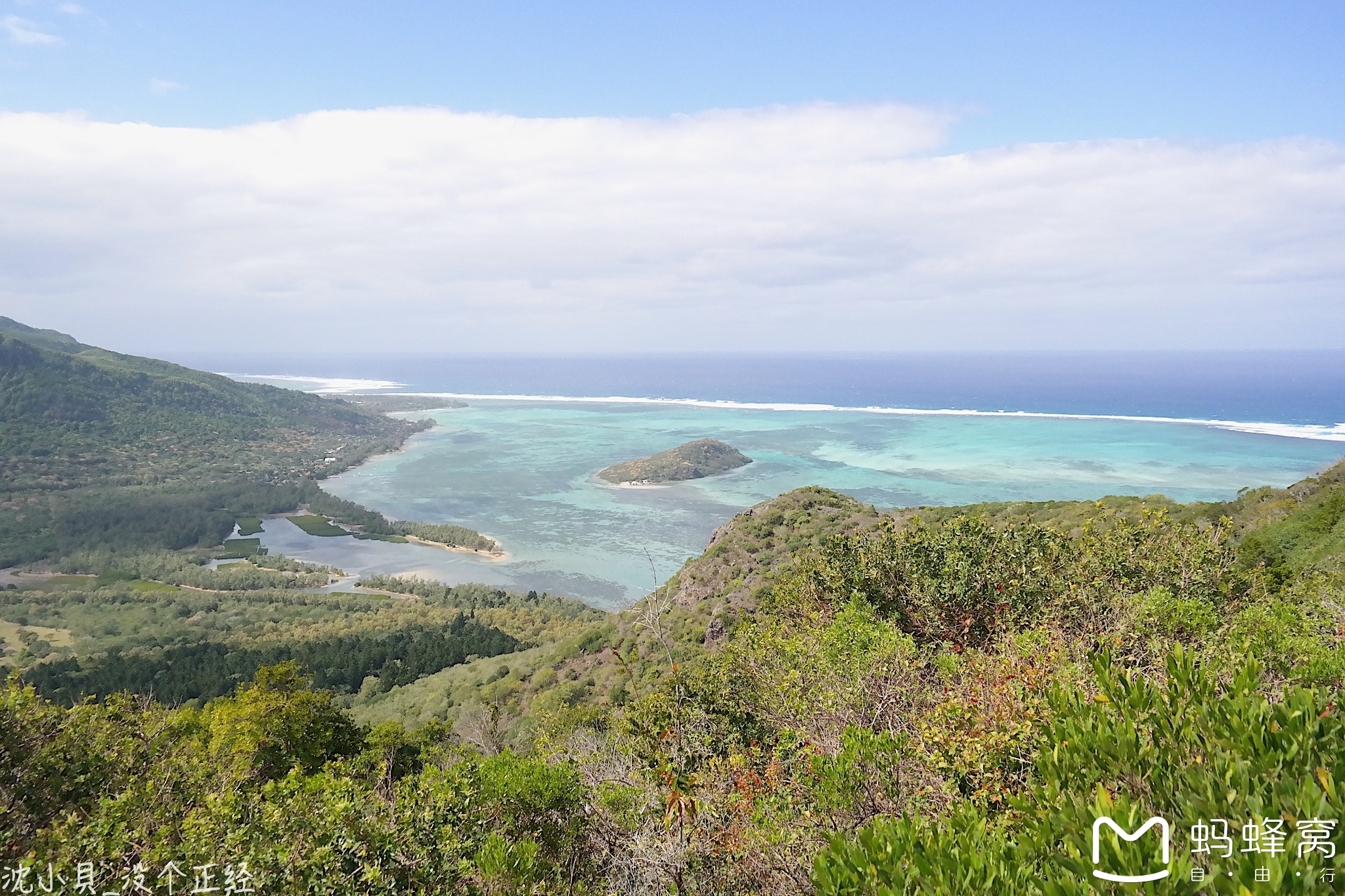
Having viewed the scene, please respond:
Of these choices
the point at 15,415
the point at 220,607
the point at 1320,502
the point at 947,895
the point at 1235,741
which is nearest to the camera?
the point at 947,895

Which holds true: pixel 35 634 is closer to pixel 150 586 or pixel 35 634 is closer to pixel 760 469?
pixel 150 586

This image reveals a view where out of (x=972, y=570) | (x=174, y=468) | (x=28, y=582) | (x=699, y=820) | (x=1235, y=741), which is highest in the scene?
(x=1235, y=741)

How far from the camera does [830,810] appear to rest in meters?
7.26

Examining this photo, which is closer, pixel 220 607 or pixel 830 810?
pixel 830 810

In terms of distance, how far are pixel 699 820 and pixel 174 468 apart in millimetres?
140817

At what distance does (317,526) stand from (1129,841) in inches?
4078

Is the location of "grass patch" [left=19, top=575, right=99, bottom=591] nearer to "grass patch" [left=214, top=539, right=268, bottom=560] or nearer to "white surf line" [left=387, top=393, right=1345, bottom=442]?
"grass patch" [left=214, top=539, right=268, bottom=560]

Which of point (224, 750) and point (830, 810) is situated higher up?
point (830, 810)

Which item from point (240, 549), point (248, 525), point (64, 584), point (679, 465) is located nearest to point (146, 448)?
point (248, 525)

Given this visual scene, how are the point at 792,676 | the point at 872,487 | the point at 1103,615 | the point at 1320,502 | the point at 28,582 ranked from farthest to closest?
the point at 872,487, the point at 28,582, the point at 1320,502, the point at 1103,615, the point at 792,676

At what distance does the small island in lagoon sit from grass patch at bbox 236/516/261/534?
51857 mm

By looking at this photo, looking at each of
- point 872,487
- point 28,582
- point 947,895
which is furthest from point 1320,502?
point 28,582

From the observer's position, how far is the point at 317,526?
91.1 m

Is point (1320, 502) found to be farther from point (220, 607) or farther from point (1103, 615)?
point (220, 607)
